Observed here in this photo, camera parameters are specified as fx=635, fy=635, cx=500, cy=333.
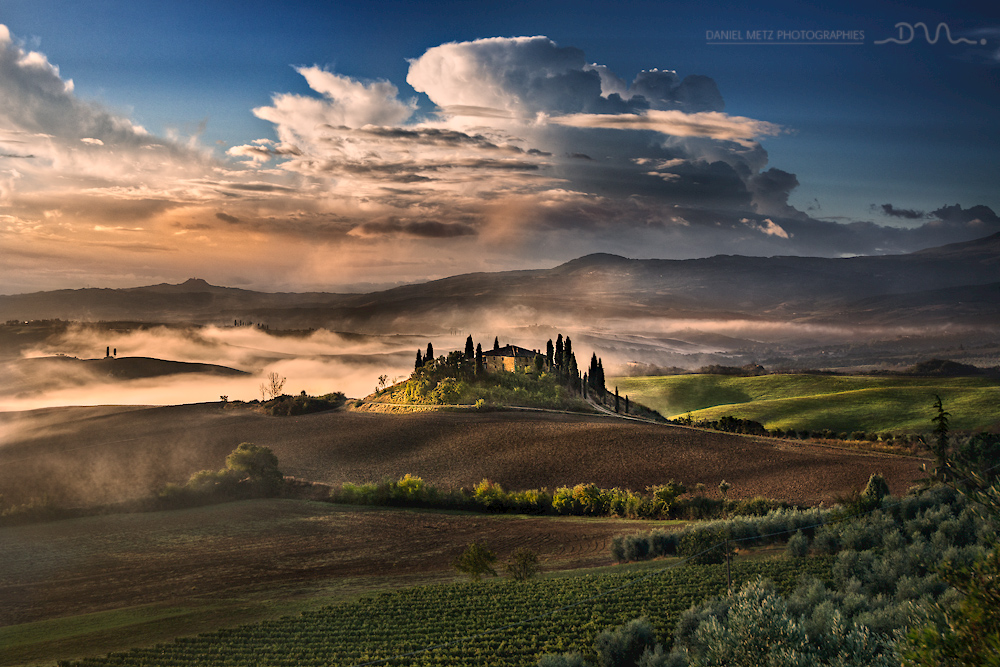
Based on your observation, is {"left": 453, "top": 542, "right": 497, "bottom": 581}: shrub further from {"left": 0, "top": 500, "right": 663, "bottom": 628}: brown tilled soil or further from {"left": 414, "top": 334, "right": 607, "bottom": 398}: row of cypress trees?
{"left": 414, "top": 334, "right": 607, "bottom": 398}: row of cypress trees

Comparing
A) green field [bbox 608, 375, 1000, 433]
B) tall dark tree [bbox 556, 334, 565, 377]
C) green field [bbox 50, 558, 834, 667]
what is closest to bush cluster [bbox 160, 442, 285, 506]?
green field [bbox 50, 558, 834, 667]

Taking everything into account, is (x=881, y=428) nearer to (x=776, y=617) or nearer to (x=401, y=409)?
(x=401, y=409)

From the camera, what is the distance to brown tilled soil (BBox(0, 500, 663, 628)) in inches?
1148

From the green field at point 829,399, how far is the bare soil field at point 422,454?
21.5 m

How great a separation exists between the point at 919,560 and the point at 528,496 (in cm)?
2801

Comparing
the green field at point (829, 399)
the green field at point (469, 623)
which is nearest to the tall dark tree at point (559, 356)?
the green field at point (829, 399)

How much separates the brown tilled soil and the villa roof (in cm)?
4332

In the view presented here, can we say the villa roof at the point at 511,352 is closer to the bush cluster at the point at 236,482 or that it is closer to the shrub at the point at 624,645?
the bush cluster at the point at 236,482

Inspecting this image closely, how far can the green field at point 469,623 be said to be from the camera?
20750 millimetres

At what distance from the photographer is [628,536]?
109 feet

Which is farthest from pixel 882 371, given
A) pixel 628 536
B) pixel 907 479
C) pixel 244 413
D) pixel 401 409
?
pixel 244 413

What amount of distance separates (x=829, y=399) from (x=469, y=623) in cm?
7423

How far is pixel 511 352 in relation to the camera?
88.5m

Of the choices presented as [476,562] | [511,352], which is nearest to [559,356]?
[511,352]
